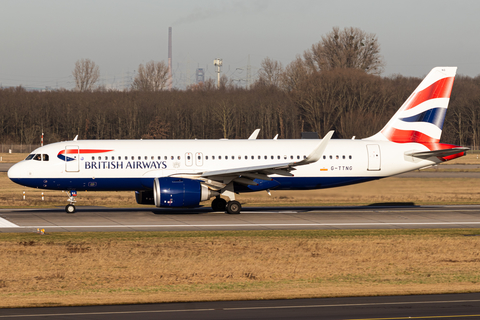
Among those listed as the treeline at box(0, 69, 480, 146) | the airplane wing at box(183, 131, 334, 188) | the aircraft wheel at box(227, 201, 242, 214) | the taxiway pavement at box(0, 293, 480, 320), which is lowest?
the taxiway pavement at box(0, 293, 480, 320)

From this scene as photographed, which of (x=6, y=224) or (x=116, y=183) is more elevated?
(x=116, y=183)

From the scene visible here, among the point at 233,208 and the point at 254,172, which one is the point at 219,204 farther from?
the point at 254,172

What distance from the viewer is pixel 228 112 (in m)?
119

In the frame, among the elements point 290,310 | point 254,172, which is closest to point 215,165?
point 254,172

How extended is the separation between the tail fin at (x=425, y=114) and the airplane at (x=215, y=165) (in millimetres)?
577

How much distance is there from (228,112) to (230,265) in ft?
330

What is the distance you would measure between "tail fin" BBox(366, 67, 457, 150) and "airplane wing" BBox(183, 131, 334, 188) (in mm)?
6810

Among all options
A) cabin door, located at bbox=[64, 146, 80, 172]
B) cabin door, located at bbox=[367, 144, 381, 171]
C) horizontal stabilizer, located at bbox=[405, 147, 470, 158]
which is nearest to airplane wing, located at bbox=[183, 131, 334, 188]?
cabin door, located at bbox=[367, 144, 381, 171]

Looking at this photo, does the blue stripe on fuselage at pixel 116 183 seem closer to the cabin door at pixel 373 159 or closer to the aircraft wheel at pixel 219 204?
the aircraft wheel at pixel 219 204

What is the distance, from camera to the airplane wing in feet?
97.9

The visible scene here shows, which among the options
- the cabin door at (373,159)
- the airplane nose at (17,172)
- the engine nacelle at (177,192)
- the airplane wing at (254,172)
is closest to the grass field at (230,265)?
the engine nacelle at (177,192)

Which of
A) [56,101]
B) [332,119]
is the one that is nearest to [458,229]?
[332,119]

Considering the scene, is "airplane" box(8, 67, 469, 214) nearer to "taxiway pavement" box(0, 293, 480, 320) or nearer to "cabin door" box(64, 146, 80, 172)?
"cabin door" box(64, 146, 80, 172)

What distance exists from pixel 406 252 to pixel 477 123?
107m
